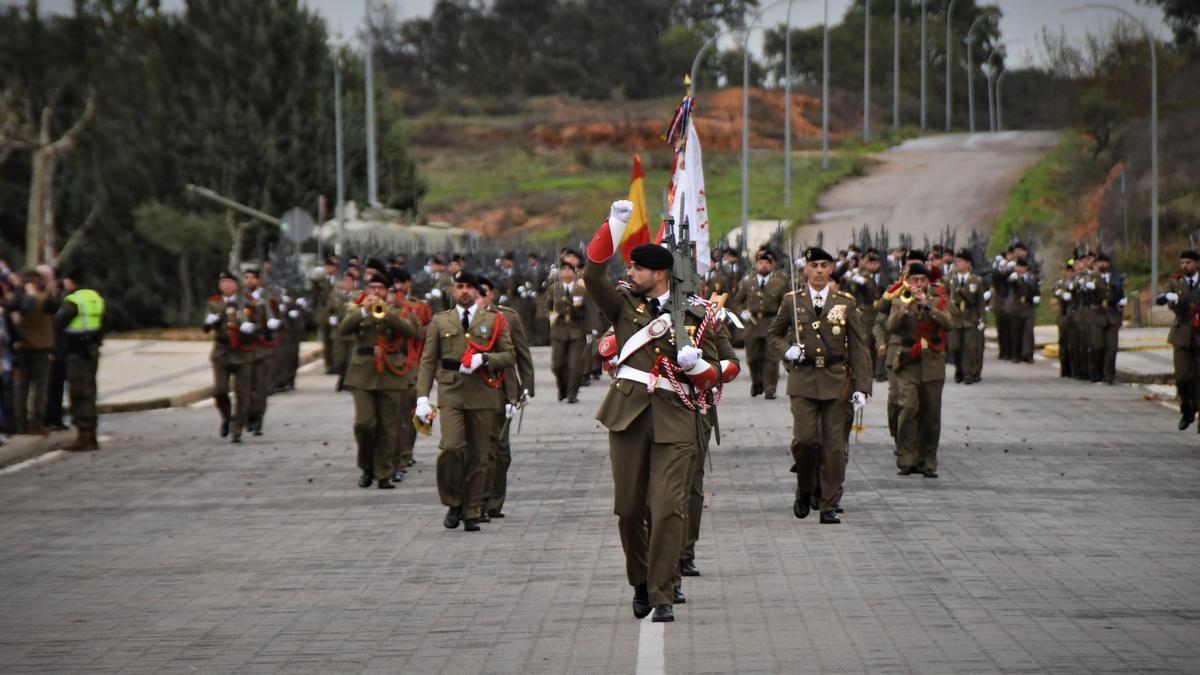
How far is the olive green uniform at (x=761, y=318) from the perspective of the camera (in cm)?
2422

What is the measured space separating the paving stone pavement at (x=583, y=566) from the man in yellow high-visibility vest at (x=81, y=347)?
0.79 meters

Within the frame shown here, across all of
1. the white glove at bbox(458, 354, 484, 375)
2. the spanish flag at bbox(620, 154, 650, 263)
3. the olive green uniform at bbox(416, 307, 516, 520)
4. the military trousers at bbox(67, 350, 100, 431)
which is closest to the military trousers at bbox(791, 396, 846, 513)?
the olive green uniform at bbox(416, 307, 516, 520)

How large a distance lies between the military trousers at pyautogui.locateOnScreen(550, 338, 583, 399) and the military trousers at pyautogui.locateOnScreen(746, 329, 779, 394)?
2291 mm

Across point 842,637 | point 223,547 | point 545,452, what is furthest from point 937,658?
point 545,452

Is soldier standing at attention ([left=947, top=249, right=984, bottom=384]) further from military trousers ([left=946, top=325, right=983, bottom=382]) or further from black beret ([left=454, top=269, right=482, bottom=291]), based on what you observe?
black beret ([left=454, top=269, right=482, bottom=291])

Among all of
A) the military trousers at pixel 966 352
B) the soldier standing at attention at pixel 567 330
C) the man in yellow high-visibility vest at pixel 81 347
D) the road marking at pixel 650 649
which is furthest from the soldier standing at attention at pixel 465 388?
the military trousers at pixel 966 352

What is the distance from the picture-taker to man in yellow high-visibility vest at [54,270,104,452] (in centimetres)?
1914

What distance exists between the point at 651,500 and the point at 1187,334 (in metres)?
11.9

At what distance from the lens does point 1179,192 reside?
182ft

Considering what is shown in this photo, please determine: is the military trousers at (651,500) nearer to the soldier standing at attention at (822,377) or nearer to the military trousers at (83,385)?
the soldier standing at attention at (822,377)

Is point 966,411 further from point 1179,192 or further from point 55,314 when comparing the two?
point 1179,192

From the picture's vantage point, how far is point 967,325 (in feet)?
84.9

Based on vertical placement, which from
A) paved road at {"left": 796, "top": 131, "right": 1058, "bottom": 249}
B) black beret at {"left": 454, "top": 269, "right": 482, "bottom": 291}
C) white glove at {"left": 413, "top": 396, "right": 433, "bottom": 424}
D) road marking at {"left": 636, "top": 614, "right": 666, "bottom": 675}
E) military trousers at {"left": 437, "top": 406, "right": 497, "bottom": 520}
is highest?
paved road at {"left": 796, "top": 131, "right": 1058, "bottom": 249}

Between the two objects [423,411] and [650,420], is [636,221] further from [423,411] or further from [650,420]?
[423,411]
